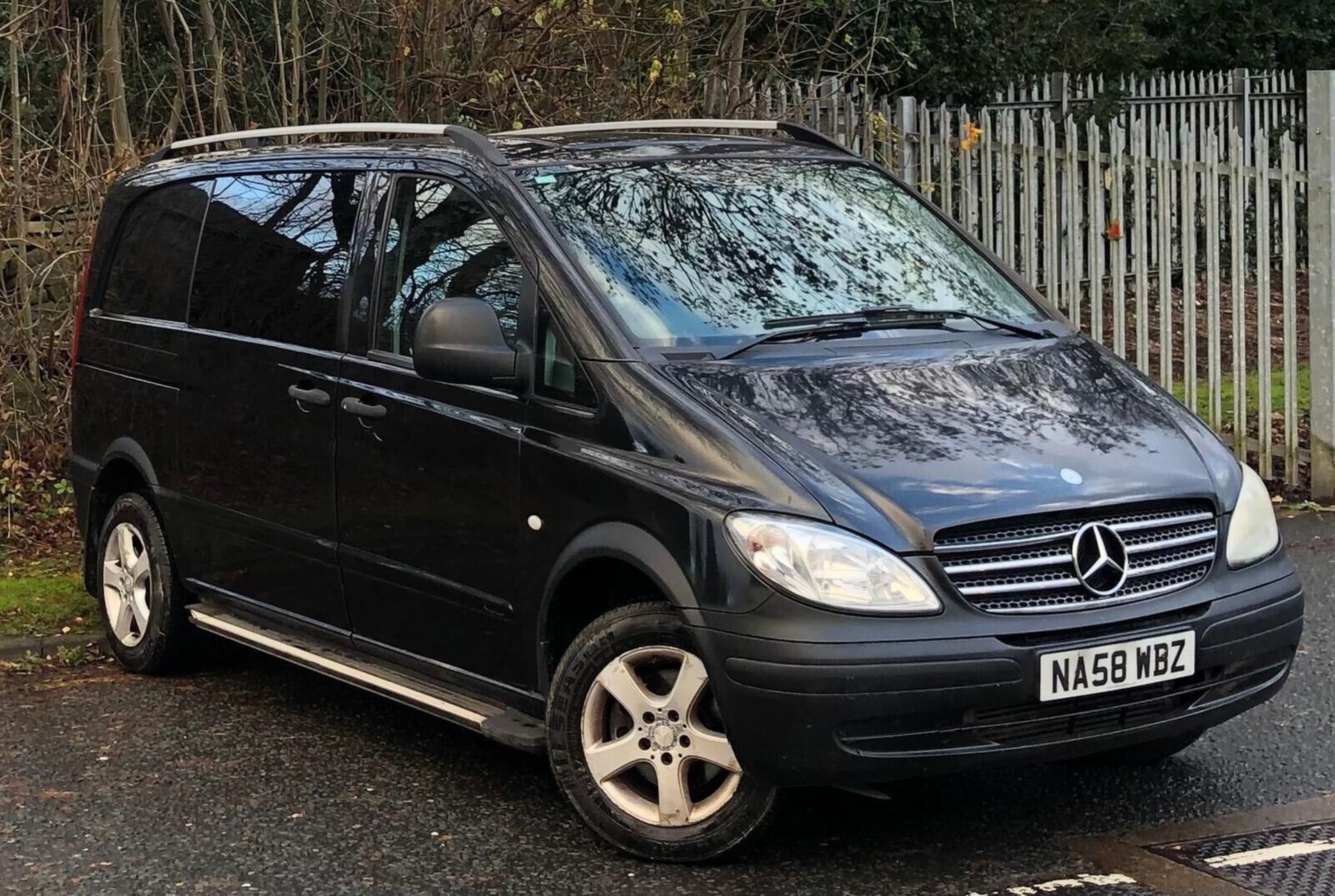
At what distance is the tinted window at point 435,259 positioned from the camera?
532 cm

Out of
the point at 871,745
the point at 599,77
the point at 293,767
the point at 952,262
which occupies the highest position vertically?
the point at 599,77

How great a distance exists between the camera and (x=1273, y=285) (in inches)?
485

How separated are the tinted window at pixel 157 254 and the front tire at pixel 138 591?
0.75 meters

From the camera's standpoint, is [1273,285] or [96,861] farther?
[1273,285]

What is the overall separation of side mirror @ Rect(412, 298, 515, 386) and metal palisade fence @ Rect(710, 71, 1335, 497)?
4800 mm

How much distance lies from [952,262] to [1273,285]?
7.22 meters

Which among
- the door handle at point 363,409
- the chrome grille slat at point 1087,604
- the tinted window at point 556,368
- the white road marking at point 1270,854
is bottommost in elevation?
the white road marking at point 1270,854

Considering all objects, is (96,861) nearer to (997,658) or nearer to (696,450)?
(696,450)

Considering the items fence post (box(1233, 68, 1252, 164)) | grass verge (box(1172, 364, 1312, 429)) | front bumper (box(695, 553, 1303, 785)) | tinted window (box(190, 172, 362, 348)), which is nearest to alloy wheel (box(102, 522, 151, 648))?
tinted window (box(190, 172, 362, 348))

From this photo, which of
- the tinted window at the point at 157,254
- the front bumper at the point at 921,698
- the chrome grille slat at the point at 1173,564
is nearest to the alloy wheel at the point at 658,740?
the front bumper at the point at 921,698

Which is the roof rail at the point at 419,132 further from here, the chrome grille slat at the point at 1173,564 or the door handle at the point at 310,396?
the chrome grille slat at the point at 1173,564

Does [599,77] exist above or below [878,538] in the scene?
above

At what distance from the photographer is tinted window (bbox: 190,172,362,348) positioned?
5867 millimetres

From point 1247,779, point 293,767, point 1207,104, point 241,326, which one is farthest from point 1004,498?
point 1207,104
